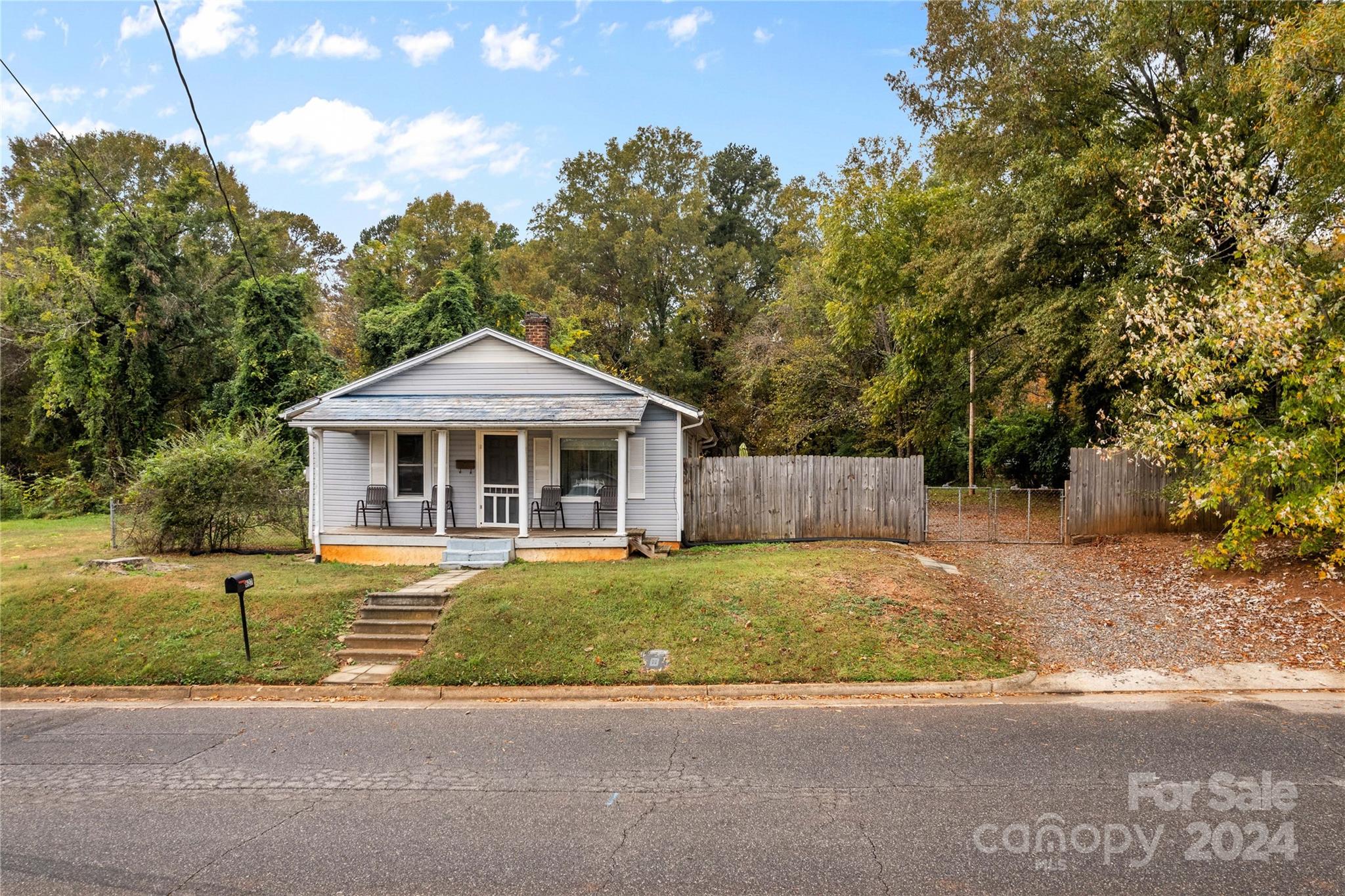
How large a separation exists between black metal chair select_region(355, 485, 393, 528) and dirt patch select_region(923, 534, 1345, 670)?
12129mm

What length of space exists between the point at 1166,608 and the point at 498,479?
12.6 m

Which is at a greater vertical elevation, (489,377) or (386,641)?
(489,377)

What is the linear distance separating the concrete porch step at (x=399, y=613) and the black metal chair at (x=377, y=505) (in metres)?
5.93

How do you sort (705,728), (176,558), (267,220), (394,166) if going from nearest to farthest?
(705,728), (176,558), (394,166), (267,220)

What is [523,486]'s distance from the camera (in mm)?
14898

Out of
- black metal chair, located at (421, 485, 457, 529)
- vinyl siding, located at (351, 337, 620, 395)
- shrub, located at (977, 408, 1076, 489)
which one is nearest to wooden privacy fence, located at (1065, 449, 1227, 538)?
vinyl siding, located at (351, 337, 620, 395)

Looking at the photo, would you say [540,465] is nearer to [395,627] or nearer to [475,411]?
[475,411]

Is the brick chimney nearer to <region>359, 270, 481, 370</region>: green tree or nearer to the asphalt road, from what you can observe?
<region>359, 270, 481, 370</region>: green tree

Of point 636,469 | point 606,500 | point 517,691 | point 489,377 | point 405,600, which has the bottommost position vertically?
point 517,691

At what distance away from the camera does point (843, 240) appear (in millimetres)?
24359

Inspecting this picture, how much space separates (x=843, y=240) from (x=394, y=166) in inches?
589

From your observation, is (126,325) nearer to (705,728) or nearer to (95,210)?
(95,210)

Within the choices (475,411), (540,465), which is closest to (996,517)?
(540,465)

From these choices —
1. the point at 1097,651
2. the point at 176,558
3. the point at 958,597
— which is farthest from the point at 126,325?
the point at 1097,651
